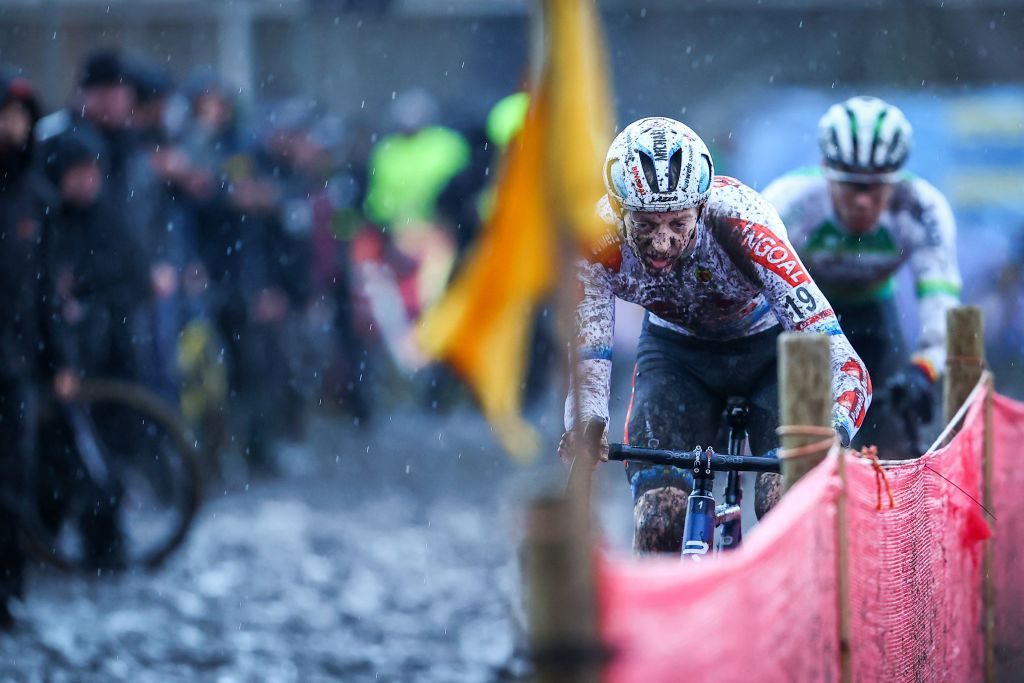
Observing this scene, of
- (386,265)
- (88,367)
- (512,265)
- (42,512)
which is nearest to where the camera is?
(512,265)

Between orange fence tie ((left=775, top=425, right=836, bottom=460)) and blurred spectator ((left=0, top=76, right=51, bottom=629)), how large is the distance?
5.35 metres

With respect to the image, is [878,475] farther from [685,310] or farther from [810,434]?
[685,310]

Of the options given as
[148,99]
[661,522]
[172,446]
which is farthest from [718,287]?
[148,99]

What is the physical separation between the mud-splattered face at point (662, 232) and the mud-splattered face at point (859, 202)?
7.91 feet

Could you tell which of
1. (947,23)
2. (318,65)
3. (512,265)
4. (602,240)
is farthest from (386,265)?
(512,265)

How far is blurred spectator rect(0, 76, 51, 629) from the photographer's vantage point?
8.80m

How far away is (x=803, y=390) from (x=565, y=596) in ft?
5.40

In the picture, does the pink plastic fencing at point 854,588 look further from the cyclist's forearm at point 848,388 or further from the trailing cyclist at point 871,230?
the trailing cyclist at point 871,230

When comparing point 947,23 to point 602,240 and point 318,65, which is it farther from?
point 602,240

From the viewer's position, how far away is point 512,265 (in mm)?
3973

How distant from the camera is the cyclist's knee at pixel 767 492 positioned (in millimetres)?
5500

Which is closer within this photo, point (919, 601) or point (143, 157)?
point (919, 601)

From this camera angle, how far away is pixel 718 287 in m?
6.04

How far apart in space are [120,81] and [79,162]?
2.69 ft
